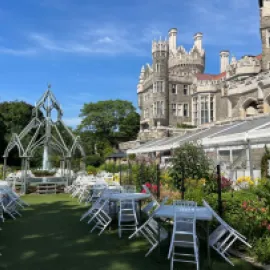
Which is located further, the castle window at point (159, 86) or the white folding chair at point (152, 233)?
the castle window at point (159, 86)

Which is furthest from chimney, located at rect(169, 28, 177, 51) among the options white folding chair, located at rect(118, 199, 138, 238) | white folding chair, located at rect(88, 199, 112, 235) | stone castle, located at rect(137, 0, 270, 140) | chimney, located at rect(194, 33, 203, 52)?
white folding chair, located at rect(118, 199, 138, 238)

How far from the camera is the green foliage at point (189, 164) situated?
859 centimetres

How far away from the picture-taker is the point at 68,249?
525 centimetres

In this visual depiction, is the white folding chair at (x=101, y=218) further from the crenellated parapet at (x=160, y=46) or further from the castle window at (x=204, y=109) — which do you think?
the crenellated parapet at (x=160, y=46)

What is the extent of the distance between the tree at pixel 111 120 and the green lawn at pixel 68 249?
43.7 m

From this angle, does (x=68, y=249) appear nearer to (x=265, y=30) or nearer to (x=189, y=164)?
(x=189, y=164)

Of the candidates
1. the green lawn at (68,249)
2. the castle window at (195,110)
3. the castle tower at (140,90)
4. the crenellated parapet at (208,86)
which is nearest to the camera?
the green lawn at (68,249)

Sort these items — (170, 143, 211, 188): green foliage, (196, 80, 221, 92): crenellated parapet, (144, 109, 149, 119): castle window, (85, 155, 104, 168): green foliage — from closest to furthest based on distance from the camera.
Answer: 1. (170, 143, 211, 188): green foliage
2. (85, 155, 104, 168): green foliage
3. (196, 80, 221, 92): crenellated parapet
4. (144, 109, 149, 119): castle window

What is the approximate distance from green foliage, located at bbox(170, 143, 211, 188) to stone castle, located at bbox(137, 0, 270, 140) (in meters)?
18.5

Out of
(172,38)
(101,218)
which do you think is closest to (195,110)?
(172,38)

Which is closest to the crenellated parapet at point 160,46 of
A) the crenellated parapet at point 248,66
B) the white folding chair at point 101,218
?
the crenellated parapet at point 248,66

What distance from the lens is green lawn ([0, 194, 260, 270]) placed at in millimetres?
4406

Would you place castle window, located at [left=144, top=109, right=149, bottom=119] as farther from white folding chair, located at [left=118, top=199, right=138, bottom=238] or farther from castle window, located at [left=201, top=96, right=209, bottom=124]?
white folding chair, located at [left=118, top=199, right=138, bottom=238]

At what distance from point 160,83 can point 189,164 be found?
32725 millimetres
